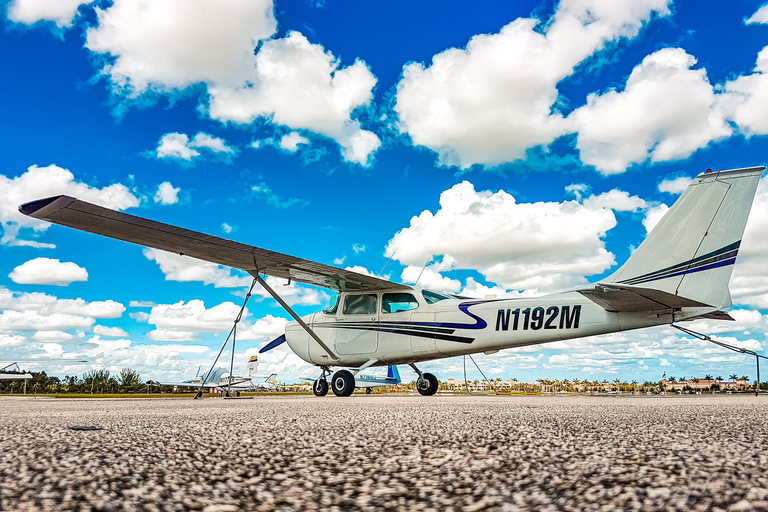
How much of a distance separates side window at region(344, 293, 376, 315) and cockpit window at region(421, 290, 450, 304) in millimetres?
1231

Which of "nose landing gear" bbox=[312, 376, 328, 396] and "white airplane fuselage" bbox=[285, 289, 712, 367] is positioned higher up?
"white airplane fuselage" bbox=[285, 289, 712, 367]

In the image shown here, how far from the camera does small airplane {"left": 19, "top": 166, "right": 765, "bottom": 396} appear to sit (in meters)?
7.95

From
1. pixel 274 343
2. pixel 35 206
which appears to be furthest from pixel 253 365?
pixel 35 206

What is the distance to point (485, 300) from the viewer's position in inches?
399

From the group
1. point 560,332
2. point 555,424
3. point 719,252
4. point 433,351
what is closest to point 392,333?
point 433,351

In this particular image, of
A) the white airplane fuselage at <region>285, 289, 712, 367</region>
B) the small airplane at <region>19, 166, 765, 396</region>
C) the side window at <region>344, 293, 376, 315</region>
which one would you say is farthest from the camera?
the side window at <region>344, 293, 376, 315</region>

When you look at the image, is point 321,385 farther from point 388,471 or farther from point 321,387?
point 388,471

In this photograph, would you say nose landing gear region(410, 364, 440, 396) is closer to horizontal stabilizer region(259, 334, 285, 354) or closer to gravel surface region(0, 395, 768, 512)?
horizontal stabilizer region(259, 334, 285, 354)

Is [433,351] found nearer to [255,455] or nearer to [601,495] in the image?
[255,455]

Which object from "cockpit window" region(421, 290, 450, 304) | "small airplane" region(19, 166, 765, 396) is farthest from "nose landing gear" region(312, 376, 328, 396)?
"cockpit window" region(421, 290, 450, 304)

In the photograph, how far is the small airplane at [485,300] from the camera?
795 cm

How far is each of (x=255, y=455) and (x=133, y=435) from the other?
1.20m

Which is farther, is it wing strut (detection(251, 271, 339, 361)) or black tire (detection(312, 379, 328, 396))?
black tire (detection(312, 379, 328, 396))

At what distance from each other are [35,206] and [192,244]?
2.73m
